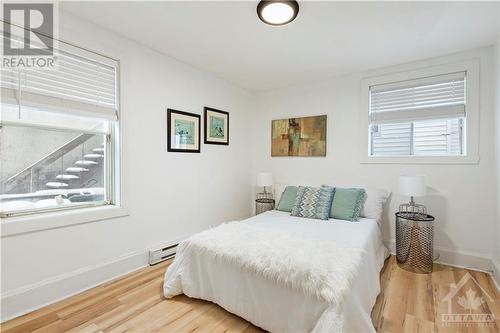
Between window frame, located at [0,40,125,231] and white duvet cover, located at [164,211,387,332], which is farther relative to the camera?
window frame, located at [0,40,125,231]

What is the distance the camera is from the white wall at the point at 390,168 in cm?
259

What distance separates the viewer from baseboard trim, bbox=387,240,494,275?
2.56 metres

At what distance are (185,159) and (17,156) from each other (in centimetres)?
156

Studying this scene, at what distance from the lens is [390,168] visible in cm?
307

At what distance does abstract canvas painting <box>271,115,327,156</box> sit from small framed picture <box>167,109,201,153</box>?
4.51 ft

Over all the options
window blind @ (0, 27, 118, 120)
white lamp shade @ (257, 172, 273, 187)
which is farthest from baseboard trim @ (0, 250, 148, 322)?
white lamp shade @ (257, 172, 273, 187)

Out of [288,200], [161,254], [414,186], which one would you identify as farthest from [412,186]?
[161,254]

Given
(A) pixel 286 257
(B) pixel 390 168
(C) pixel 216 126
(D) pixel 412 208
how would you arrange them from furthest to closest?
(C) pixel 216 126 → (B) pixel 390 168 → (D) pixel 412 208 → (A) pixel 286 257

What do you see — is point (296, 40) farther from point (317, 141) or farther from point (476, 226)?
point (476, 226)

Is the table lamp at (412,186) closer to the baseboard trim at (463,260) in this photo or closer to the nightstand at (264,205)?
the baseboard trim at (463,260)

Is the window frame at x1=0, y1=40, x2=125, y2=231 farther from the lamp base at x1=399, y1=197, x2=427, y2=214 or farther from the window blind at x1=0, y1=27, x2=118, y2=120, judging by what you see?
the lamp base at x1=399, y1=197, x2=427, y2=214

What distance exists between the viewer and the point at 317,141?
3.62m

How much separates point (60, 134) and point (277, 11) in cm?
217

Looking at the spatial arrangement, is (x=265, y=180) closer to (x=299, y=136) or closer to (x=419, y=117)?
(x=299, y=136)
